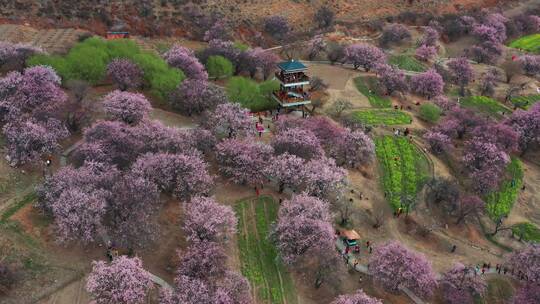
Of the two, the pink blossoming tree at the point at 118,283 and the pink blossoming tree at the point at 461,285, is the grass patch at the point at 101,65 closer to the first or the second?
the pink blossoming tree at the point at 118,283

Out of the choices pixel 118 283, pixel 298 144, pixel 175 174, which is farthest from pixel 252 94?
pixel 118 283

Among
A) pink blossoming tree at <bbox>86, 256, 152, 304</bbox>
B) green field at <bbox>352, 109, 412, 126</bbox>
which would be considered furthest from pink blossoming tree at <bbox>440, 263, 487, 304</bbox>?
green field at <bbox>352, 109, 412, 126</bbox>

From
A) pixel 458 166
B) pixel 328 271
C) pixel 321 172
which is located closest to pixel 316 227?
pixel 328 271

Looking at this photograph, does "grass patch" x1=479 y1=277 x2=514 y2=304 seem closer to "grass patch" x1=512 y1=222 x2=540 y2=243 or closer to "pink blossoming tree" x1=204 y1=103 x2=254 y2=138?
"grass patch" x1=512 y1=222 x2=540 y2=243

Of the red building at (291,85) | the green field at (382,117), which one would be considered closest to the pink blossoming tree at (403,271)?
the green field at (382,117)

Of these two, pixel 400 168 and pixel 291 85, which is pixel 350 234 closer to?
pixel 400 168

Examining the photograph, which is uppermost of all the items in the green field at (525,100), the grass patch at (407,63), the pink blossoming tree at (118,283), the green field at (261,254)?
the pink blossoming tree at (118,283)

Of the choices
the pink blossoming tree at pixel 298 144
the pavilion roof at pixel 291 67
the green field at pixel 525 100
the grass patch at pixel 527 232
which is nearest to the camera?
the grass patch at pixel 527 232

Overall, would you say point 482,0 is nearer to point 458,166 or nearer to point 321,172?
point 458,166
